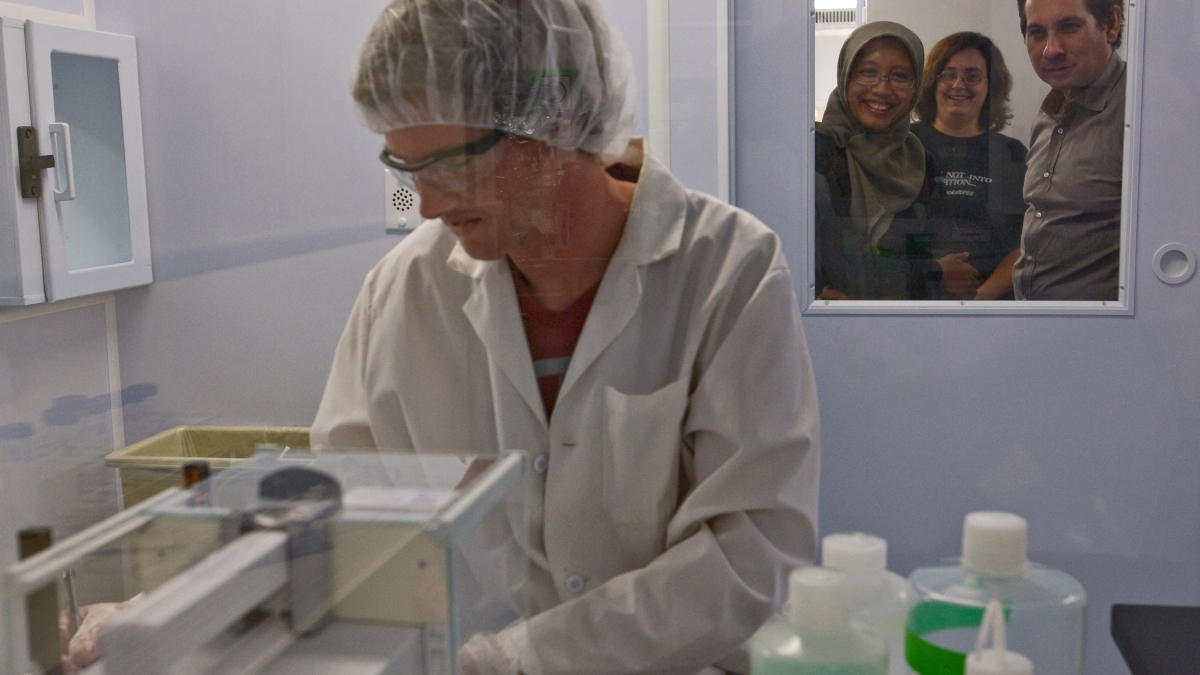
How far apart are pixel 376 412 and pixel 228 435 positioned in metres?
0.16

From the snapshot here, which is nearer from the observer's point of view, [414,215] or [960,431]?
[414,215]

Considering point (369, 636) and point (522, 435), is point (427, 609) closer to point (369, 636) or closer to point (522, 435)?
point (369, 636)

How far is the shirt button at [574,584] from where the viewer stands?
3.59ft

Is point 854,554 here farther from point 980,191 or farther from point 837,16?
point 837,16

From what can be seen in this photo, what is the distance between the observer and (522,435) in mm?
1085

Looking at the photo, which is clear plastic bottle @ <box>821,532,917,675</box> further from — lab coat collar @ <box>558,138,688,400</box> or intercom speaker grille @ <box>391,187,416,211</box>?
intercom speaker grille @ <box>391,187,416,211</box>

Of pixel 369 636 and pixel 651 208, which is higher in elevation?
pixel 651 208

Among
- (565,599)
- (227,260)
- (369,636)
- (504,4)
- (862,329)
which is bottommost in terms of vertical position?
(565,599)

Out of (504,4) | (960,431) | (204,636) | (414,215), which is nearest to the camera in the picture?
(204,636)

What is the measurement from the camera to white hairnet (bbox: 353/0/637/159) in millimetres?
910

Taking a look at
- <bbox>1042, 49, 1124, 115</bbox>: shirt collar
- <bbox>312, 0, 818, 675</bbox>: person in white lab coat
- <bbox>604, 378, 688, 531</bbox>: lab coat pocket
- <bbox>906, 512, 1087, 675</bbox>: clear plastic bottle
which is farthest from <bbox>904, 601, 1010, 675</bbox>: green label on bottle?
<bbox>1042, 49, 1124, 115</bbox>: shirt collar

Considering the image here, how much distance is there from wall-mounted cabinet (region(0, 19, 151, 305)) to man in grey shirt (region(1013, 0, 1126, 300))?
0.95m

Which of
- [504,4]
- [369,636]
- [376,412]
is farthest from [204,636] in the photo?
[504,4]

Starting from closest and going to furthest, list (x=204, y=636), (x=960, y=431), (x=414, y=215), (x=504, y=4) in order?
(x=204, y=636) < (x=504, y=4) < (x=414, y=215) < (x=960, y=431)
